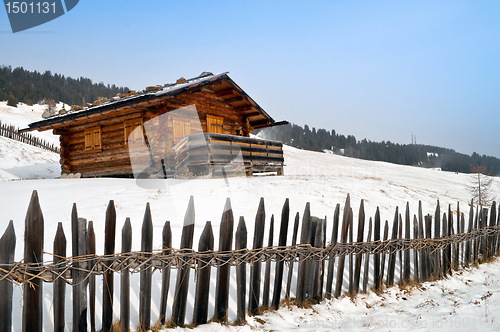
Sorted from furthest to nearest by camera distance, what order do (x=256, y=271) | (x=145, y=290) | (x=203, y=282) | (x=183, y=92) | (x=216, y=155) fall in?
(x=183, y=92)
(x=216, y=155)
(x=256, y=271)
(x=203, y=282)
(x=145, y=290)

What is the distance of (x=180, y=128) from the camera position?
573 inches

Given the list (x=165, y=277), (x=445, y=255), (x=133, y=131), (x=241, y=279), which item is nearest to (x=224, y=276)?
(x=241, y=279)

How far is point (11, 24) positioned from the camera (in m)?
6.00

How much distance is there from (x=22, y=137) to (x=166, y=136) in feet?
81.1

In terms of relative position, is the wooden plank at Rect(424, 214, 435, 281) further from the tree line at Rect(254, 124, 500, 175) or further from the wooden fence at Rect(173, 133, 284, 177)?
the tree line at Rect(254, 124, 500, 175)

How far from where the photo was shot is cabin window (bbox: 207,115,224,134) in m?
16.0

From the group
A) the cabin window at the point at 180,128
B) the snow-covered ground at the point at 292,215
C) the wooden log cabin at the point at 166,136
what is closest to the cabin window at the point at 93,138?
the wooden log cabin at the point at 166,136

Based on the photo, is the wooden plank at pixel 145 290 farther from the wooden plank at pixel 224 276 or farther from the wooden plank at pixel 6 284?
the wooden plank at pixel 6 284

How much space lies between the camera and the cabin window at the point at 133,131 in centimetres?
1388

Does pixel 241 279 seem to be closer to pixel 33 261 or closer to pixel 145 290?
pixel 145 290

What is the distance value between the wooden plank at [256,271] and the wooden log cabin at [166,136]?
8.40 meters

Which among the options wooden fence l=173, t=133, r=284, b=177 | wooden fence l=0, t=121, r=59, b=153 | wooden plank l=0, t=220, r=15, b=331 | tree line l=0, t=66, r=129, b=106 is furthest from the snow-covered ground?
tree line l=0, t=66, r=129, b=106

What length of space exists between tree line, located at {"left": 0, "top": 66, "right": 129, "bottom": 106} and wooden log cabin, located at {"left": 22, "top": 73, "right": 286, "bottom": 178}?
50068 mm

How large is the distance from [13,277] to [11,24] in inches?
223
